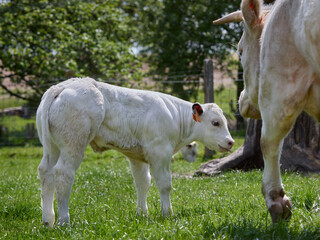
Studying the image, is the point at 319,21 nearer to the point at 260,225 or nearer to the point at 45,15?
the point at 260,225

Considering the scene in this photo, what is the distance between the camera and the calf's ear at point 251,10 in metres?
3.72

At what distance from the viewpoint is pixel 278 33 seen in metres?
3.24

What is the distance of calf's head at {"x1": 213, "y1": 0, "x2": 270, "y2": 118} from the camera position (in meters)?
3.75

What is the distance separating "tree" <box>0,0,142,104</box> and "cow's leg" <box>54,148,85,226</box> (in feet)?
38.9

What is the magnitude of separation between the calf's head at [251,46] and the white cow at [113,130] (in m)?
1.40

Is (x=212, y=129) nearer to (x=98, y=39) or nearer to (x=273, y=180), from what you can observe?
(x=273, y=180)

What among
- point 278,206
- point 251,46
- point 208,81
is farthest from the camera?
point 208,81

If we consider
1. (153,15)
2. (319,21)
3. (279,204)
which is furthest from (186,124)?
(153,15)

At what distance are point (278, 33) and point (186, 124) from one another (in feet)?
9.17

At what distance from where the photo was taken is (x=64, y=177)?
471 centimetres

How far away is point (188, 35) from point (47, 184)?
62.2 feet

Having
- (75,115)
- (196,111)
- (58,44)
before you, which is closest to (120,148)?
(75,115)

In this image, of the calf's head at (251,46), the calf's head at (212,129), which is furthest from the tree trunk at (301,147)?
the calf's head at (251,46)

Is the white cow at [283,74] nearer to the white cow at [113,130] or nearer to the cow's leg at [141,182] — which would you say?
the white cow at [113,130]
